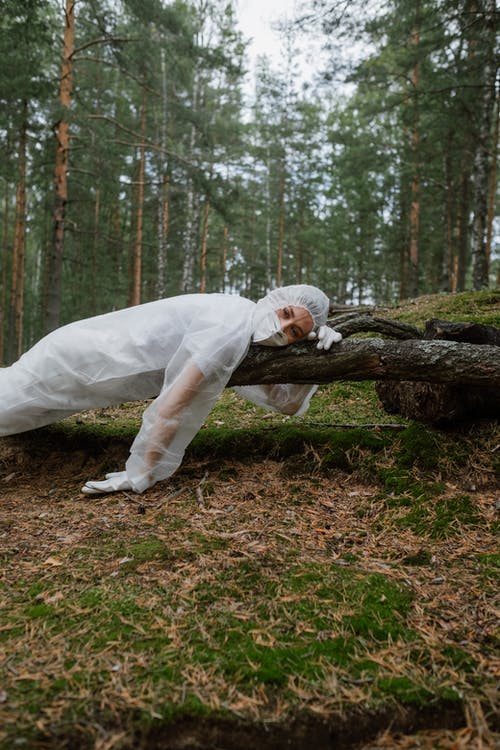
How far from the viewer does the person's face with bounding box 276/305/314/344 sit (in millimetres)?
3398

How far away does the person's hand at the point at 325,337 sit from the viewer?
336cm

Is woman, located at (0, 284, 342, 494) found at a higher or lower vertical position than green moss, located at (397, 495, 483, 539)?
higher

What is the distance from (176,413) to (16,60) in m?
10.5

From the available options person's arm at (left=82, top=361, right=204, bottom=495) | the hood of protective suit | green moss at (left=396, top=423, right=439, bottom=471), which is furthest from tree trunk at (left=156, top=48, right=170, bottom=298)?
green moss at (left=396, top=423, right=439, bottom=471)

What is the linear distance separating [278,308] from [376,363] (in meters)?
0.86

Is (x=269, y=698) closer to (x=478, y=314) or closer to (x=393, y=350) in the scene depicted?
(x=393, y=350)

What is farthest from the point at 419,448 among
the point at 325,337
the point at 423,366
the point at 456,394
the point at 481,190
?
the point at 481,190

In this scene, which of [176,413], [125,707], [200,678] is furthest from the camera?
[176,413]

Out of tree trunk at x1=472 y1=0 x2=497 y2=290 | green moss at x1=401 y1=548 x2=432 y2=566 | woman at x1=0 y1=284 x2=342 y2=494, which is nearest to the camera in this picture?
green moss at x1=401 y1=548 x2=432 y2=566

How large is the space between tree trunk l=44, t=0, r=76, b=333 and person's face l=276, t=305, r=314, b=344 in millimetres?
7711

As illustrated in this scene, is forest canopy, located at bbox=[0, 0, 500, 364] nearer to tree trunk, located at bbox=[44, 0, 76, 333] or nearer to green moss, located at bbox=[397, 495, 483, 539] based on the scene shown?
tree trunk, located at bbox=[44, 0, 76, 333]

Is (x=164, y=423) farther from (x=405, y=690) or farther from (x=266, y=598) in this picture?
(x=405, y=690)

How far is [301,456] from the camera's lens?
364 centimetres

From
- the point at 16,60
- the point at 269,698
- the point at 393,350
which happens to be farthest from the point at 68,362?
the point at 16,60
